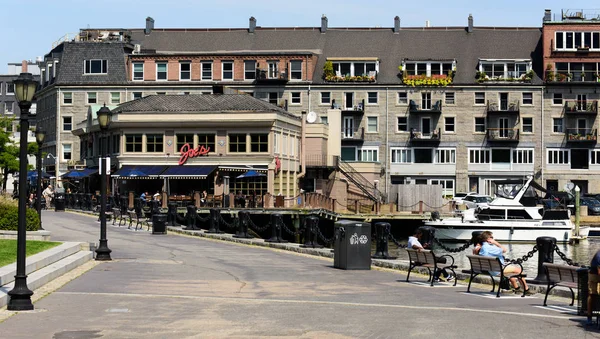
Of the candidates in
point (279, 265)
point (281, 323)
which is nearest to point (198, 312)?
point (281, 323)

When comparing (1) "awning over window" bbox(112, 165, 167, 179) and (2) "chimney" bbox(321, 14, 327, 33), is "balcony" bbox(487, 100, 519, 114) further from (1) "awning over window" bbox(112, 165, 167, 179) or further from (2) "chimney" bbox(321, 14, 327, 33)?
(1) "awning over window" bbox(112, 165, 167, 179)

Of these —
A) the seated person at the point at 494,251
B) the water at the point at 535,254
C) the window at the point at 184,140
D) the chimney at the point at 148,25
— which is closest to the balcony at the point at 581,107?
the water at the point at 535,254

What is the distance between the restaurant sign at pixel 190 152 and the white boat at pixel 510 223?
631 inches

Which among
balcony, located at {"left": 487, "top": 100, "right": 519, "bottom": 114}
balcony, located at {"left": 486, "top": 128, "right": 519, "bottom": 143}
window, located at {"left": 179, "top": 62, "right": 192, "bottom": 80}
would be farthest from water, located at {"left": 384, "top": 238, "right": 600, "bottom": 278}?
window, located at {"left": 179, "top": 62, "right": 192, "bottom": 80}

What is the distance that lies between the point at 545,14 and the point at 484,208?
122 ft

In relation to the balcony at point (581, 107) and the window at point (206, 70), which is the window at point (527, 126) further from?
the window at point (206, 70)

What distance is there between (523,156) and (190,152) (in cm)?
3816

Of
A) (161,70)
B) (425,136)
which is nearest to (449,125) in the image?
(425,136)

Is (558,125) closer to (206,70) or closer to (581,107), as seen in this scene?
(581,107)

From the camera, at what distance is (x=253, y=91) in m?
97.2

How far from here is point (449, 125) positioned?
317 ft

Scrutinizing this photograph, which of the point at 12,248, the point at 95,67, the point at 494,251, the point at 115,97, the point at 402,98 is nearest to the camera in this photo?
the point at 494,251

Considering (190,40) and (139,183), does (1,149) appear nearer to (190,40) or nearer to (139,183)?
(190,40)

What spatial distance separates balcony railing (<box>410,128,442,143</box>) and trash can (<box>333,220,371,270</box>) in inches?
2690
